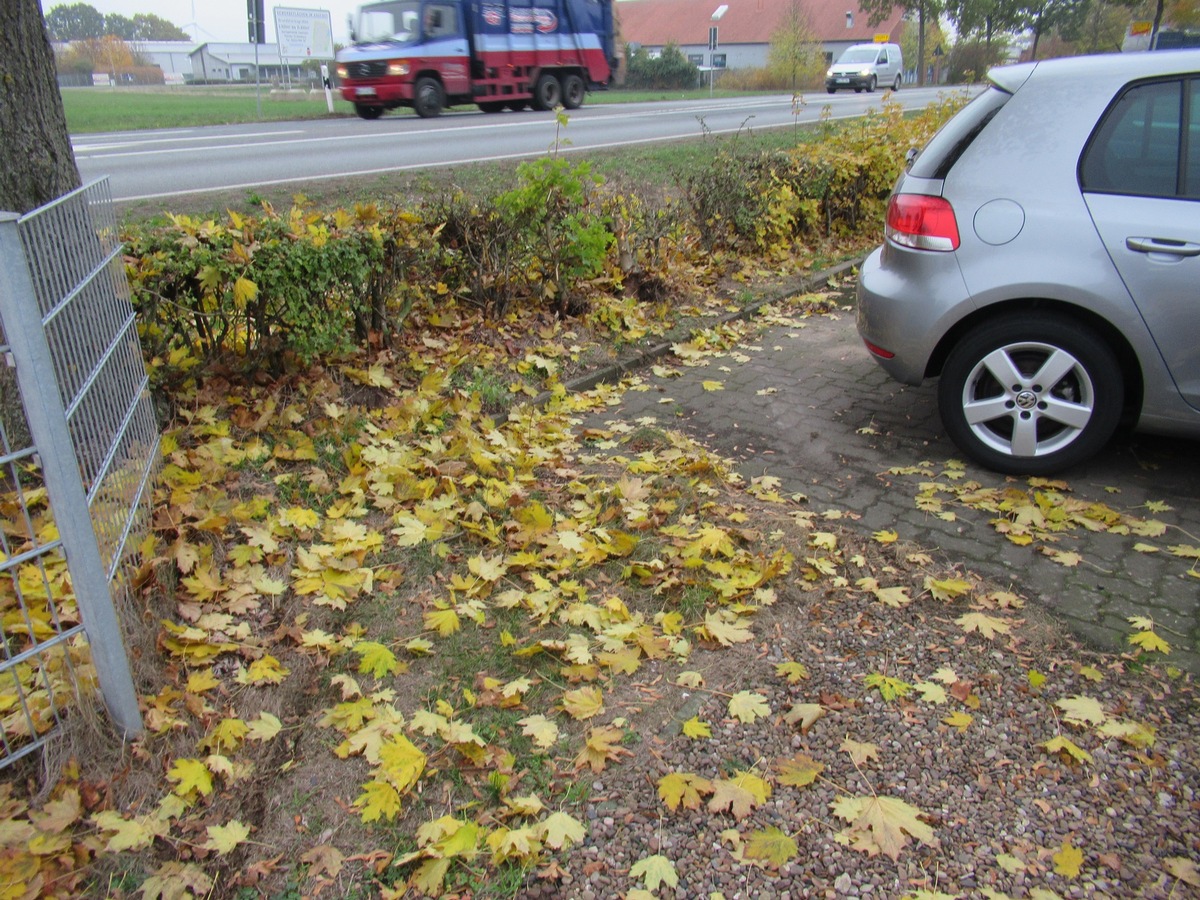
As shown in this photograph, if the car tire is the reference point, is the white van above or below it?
above

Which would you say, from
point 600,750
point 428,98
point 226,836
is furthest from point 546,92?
point 226,836

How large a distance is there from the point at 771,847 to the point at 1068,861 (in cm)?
75

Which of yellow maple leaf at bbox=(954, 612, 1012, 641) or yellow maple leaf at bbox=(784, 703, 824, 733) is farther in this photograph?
yellow maple leaf at bbox=(954, 612, 1012, 641)

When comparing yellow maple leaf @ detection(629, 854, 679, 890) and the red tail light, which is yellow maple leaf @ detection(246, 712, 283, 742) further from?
the red tail light

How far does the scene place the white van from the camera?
39406 mm

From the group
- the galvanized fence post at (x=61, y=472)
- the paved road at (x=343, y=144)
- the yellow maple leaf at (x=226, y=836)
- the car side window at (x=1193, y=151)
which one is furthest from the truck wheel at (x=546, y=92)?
the yellow maple leaf at (x=226, y=836)

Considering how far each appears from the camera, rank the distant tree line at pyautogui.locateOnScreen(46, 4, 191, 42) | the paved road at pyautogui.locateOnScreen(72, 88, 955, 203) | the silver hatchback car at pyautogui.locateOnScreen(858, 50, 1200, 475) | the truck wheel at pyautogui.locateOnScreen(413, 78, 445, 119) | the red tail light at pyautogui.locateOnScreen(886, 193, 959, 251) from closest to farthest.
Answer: the silver hatchback car at pyautogui.locateOnScreen(858, 50, 1200, 475) < the red tail light at pyautogui.locateOnScreen(886, 193, 959, 251) < the paved road at pyautogui.locateOnScreen(72, 88, 955, 203) < the truck wheel at pyautogui.locateOnScreen(413, 78, 445, 119) < the distant tree line at pyautogui.locateOnScreen(46, 4, 191, 42)

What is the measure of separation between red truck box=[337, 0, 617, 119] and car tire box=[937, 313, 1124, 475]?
18.5 meters

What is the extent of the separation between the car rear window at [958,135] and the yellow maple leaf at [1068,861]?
3151 mm

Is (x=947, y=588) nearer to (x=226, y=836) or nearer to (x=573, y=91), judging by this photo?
(x=226, y=836)

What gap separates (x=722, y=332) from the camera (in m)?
6.84

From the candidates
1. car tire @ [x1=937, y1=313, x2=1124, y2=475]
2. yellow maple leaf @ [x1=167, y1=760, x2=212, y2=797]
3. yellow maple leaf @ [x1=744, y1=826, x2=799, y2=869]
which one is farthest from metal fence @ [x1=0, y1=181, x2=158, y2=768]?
car tire @ [x1=937, y1=313, x2=1124, y2=475]

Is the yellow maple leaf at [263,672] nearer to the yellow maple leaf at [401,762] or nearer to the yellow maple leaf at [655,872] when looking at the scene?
the yellow maple leaf at [401,762]

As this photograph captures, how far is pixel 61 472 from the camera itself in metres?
2.35
